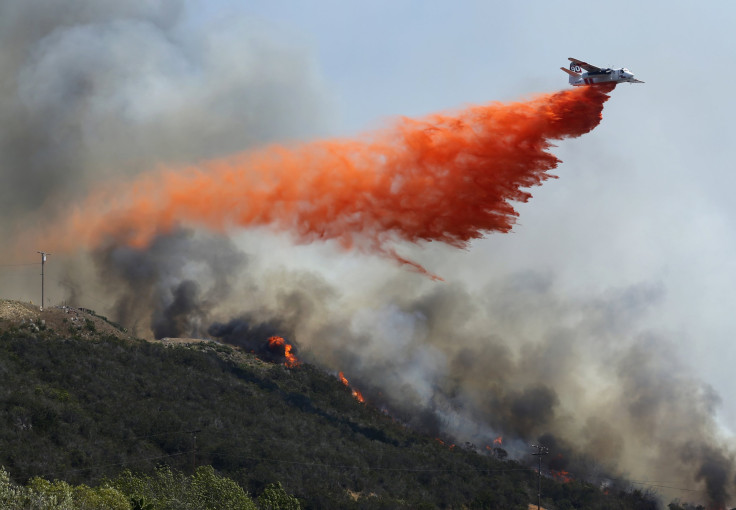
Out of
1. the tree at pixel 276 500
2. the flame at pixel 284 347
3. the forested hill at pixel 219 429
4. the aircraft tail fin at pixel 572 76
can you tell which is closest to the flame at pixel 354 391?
the forested hill at pixel 219 429

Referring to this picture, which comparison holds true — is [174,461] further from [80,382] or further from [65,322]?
[65,322]

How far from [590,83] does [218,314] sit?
211 feet

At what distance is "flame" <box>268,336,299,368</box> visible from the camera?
128500mm

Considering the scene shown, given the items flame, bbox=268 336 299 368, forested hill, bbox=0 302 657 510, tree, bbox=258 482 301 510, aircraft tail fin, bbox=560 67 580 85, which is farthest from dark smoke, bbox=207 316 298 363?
aircraft tail fin, bbox=560 67 580 85

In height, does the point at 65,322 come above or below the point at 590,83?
below

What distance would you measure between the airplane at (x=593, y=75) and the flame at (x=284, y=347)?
55.3 meters

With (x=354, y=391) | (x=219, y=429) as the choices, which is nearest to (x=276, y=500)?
(x=219, y=429)

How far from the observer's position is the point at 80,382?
330ft

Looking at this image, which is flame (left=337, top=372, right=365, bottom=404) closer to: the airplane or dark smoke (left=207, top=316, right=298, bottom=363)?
dark smoke (left=207, top=316, right=298, bottom=363)

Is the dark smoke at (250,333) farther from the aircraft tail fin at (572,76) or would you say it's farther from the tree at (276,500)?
the aircraft tail fin at (572,76)

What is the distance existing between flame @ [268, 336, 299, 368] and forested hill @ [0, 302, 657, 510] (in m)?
2.02

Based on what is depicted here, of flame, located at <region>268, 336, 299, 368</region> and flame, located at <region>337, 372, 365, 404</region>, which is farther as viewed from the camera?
flame, located at <region>268, 336, 299, 368</region>

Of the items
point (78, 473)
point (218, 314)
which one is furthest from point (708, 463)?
point (78, 473)

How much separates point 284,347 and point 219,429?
29.6 meters
